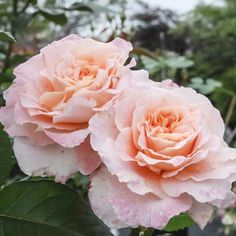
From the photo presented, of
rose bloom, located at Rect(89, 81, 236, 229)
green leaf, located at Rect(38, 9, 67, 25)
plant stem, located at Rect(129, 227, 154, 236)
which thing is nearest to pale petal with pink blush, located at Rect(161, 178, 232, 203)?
rose bloom, located at Rect(89, 81, 236, 229)

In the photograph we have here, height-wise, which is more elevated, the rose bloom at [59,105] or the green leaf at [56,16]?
the rose bloom at [59,105]

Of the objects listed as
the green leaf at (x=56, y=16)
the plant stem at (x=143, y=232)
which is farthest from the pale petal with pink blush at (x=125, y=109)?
the green leaf at (x=56, y=16)

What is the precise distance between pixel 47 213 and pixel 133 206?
0.13m

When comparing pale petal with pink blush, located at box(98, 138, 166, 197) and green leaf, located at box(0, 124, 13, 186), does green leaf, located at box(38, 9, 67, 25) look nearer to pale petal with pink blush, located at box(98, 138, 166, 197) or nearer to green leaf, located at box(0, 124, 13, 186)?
green leaf, located at box(0, 124, 13, 186)

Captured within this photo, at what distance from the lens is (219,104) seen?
6.46 meters

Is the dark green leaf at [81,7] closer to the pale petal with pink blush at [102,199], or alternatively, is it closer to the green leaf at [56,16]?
the green leaf at [56,16]

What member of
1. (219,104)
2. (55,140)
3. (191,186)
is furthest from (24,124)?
(219,104)

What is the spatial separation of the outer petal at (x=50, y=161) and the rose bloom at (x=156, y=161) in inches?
1.2

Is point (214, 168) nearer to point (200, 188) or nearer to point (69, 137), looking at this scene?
point (200, 188)

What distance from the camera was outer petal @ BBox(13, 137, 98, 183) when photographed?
0.49 metres

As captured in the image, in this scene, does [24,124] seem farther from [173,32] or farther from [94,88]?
[173,32]

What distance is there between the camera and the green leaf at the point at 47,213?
20.8 inches

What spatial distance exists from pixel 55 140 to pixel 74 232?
11 cm

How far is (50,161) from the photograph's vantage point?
19.5 inches
